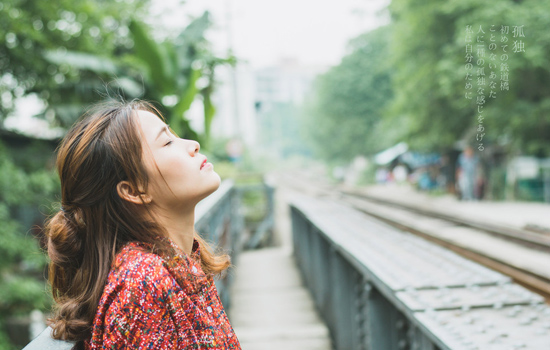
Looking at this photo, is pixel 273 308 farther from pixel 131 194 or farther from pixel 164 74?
pixel 164 74

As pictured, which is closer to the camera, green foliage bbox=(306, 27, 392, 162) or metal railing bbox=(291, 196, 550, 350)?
metal railing bbox=(291, 196, 550, 350)

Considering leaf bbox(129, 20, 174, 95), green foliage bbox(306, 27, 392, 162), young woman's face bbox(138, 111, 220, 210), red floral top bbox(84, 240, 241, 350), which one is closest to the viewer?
red floral top bbox(84, 240, 241, 350)

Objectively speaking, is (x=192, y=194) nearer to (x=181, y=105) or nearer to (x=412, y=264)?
(x=412, y=264)

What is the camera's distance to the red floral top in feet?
3.36

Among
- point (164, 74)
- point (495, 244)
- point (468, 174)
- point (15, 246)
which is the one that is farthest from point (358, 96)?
point (15, 246)

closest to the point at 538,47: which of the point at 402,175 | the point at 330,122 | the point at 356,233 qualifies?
the point at 356,233

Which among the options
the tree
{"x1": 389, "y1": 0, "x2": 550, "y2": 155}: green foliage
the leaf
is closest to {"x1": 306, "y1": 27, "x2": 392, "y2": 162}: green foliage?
{"x1": 389, "y1": 0, "x2": 550, "y2": 155}: green foliage

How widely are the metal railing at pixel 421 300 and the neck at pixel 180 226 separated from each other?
0.75 metres

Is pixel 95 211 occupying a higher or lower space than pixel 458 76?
lower

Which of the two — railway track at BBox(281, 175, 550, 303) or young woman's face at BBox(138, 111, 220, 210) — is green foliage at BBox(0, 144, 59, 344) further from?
young woman's face at BBox(138, 111, 220, 210)

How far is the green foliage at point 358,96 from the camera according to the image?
122 ft

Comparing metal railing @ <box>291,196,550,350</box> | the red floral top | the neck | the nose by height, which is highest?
the nose

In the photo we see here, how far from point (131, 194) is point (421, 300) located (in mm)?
1105

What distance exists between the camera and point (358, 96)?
3781 cm
